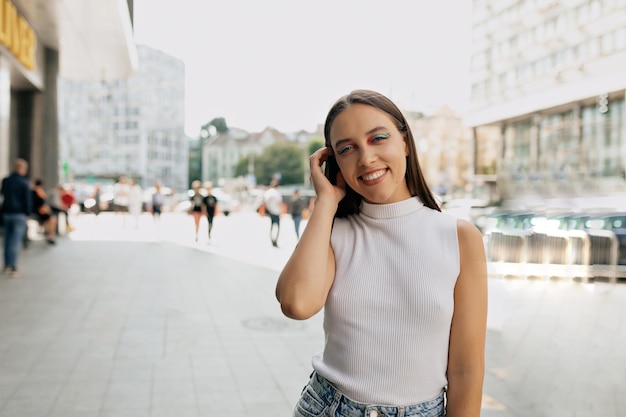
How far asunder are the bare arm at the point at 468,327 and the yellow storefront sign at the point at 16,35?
15302mm

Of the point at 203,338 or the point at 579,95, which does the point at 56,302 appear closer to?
the point at 203,338

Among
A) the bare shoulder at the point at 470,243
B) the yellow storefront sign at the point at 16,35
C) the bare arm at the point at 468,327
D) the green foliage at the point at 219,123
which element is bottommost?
the bare arm at the point at 468,327

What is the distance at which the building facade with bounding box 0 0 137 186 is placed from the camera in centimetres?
1645

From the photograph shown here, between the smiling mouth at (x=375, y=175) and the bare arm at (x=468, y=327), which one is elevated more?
the smiling mouth at (x=375, y=175)

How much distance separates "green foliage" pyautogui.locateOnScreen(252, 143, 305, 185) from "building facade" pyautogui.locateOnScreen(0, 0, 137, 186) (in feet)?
213

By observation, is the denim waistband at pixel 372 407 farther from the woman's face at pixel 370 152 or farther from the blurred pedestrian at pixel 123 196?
the blurred pedestrian at pixel 123 196

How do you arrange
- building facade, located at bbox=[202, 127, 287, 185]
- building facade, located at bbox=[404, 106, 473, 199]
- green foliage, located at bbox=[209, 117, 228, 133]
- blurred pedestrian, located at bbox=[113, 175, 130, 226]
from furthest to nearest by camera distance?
building facade, located at bbox=[202, 127, 287, 185], green foliage, located at bbox=[209, 117, 228, 133], building facade, located at bbox=[404, 106, 473, 199], blurred pedestrian, located at bbox=[113, 175, 130, 226]

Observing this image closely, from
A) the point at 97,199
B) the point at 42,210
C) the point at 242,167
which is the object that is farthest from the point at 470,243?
the point at 242,167

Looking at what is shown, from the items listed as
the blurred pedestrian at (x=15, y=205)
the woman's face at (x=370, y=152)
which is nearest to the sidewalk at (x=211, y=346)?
the blurred pedestrian at (x=15, y=205)

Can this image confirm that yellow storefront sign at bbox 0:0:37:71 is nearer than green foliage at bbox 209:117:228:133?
Yes

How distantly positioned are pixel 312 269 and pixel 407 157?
0.42 metres

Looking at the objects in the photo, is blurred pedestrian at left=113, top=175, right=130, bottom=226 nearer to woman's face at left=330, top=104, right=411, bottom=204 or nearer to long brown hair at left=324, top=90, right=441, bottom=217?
long brown hair at left=324, top=90, right=441, bottom=217

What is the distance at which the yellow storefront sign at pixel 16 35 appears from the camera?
48.1 ft

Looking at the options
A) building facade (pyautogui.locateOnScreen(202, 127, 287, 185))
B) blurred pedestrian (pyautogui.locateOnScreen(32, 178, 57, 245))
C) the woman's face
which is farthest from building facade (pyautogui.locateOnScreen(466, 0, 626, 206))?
building facade (pyautogui.locateOnScreen(202, 127, 287, 185))
